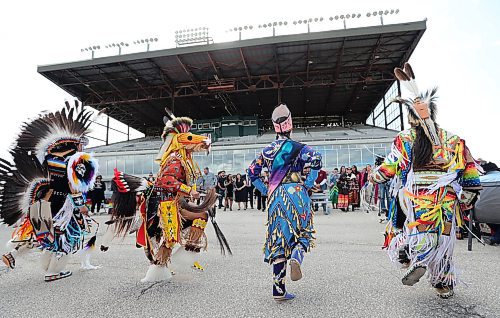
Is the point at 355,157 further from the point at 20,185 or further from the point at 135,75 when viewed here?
the point at 20,185

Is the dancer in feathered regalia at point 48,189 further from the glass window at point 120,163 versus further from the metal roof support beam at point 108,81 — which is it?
the metal roof support beam at point 108,81

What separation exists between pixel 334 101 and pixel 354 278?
29412 mm

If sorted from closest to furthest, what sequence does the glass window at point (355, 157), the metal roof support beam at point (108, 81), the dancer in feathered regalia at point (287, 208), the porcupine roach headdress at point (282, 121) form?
the dancer in feathered regalia at point (287, 208) < the porcupine roach headdress at point (282, 121) < the glass window at point (355, 157) < the metal roof support beam at point (108, 81)

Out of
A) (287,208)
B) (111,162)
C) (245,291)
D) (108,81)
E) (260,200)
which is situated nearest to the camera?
(287,208)

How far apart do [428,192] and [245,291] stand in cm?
183

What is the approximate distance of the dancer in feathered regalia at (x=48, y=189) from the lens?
3.83 metres

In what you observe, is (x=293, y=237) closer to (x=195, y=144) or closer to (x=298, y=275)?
(x=298, y=275)

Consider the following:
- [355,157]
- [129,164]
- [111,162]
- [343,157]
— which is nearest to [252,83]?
[343,157]

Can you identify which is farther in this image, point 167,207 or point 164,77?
point 164,77

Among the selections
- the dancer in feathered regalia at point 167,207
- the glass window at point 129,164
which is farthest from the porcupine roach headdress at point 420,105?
the glass window at point 129,164

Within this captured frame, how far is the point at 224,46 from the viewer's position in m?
22.0

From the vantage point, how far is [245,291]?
10.9ft

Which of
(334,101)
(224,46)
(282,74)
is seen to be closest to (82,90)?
→ (224,46)

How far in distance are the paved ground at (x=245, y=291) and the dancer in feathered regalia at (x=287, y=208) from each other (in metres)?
0.33
